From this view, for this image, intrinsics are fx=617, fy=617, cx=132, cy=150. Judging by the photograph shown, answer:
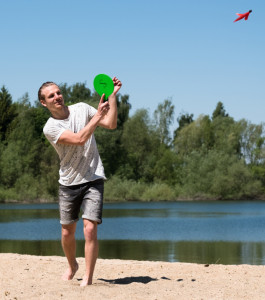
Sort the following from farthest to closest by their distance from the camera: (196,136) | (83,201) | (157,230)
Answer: (196,136)
(157,230)
(83,201)

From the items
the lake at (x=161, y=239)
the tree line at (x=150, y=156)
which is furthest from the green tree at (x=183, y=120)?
the lake at (x=161, y=239)

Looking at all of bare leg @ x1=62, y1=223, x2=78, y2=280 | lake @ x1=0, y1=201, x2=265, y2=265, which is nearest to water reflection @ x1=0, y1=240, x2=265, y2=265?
lake @ x1=0, y1=201, x2=265, y2=265

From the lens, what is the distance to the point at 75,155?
6438 mm

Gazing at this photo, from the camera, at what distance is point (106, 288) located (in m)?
6.38

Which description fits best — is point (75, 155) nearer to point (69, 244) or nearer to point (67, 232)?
point (67, 232)

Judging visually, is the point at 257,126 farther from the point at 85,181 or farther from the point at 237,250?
the point at 85,181

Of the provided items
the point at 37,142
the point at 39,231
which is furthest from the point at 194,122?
the point at 39,231

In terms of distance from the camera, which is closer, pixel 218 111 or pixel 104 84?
pixel 104 84

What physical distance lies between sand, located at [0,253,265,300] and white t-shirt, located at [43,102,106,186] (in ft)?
3.77

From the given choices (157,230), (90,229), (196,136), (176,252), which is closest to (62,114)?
(90,229)

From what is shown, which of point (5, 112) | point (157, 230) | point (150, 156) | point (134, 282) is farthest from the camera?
point (150, 156)

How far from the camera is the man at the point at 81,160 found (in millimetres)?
6371

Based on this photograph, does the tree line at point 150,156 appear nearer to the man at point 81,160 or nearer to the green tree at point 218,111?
the green tree at point 218,111

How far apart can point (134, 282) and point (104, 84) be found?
89.6 inches
